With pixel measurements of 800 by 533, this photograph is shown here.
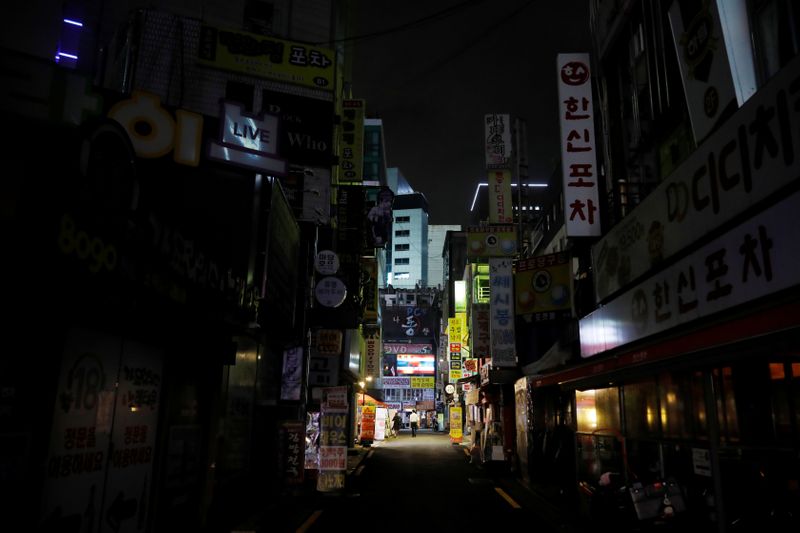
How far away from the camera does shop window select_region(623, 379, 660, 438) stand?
945 centimetres

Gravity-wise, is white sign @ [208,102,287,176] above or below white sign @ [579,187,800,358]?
above

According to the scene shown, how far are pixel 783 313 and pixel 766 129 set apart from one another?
7.18 feet

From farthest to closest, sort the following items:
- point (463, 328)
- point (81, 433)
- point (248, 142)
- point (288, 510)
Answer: point (463, 328), point (288, 510), point (248, 142), point (81, 433)

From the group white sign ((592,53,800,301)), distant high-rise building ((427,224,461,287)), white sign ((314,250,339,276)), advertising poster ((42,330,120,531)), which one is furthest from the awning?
distant high-rise building ((427,224,461,287))

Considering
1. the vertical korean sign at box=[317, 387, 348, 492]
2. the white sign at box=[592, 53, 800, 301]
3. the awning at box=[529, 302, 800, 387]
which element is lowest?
the vertical korean sign at box=[317, 387, 348, 492]

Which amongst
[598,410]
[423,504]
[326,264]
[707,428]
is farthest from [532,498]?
[326,264]

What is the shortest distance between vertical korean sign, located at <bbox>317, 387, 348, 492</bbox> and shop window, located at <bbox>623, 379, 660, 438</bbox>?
840cm

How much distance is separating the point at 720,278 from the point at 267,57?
580 inches

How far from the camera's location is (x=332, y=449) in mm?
15727

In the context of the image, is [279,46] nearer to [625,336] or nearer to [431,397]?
[625,336]

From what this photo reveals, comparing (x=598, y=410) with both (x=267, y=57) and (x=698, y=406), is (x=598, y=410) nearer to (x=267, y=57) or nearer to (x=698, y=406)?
(x=698, y=406)

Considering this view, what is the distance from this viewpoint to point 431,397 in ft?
270

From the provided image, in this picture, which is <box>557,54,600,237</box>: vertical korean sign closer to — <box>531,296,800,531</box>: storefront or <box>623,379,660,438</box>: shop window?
<box>531,296,800,531</box>: storefront

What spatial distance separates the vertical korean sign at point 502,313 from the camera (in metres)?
21.5
